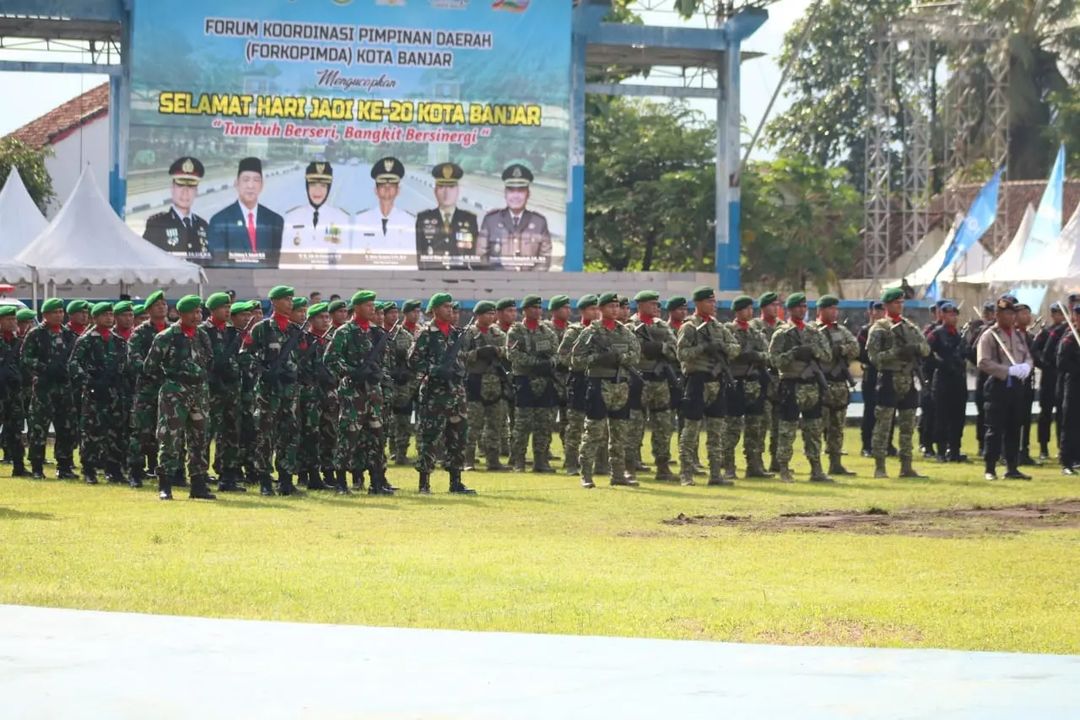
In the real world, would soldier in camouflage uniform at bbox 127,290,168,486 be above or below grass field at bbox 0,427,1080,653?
above

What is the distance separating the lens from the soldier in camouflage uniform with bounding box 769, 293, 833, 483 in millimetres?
19484

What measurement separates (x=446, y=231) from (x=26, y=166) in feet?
43.9

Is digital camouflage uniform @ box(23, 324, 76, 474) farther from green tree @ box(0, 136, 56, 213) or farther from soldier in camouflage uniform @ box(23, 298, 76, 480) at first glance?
green tree @ box(0, 136, 56, 213)

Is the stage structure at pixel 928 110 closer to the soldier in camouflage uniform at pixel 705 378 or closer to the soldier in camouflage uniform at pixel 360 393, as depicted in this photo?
the soldier in camouflage uniform at pixel 705 378

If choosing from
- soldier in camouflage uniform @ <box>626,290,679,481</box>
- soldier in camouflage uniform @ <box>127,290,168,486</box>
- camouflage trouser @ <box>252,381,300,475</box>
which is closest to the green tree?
soldier in camouflage uniform @ <box>127,290,168,486</box>

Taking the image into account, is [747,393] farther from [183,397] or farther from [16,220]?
[16,220]

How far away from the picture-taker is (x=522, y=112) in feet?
117

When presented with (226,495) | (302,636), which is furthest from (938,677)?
(226,495)

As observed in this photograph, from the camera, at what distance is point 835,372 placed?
65.3 feet

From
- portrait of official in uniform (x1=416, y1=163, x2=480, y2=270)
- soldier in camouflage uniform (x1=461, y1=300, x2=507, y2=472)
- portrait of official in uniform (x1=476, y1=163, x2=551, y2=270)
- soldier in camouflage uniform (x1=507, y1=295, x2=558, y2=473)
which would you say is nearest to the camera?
soldier in camouflage uniform (x1=507, y1=295, x2=558, y2=473)

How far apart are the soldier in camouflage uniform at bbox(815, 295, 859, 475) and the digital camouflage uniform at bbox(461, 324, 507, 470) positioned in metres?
3.74

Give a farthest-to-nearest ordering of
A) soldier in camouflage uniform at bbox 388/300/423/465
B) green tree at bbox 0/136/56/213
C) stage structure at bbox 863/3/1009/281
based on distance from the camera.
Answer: stage structure at bbox 863/3/1009/281, green tree at bbox 0/136/56/213, soldier in camouflage uniform at bbox 388/300/423/465

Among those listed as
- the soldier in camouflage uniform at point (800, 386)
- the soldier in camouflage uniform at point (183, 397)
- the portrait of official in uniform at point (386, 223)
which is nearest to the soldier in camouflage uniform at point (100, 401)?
the soldier in camouflage uniform at point (183, 397)

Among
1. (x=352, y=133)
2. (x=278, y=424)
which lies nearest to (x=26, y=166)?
(x=352, y=133)
